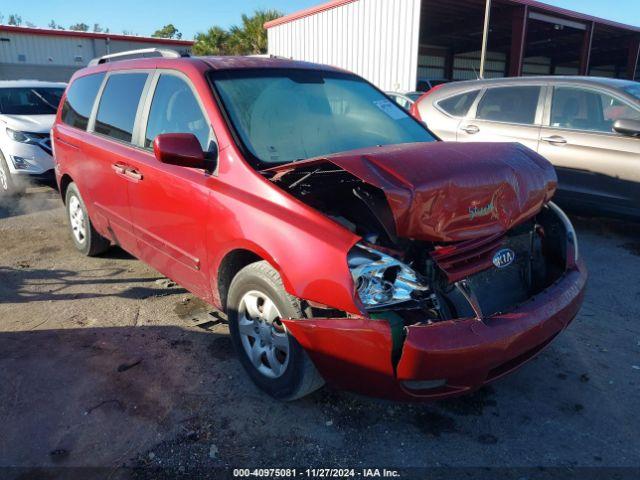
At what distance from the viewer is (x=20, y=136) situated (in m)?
7.46

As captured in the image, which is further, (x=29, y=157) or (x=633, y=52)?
(x=633, y=52)

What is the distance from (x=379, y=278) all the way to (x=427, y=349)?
1.27 ft

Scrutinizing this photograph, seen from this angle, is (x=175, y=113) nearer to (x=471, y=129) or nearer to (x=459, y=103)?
(x=471, y=129)

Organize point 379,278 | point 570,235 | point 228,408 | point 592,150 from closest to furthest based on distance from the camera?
point 379,278 < point 228,408 < point 570,235 < point 592,150

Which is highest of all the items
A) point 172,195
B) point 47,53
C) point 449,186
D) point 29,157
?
point 47,53

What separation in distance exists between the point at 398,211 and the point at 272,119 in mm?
1299

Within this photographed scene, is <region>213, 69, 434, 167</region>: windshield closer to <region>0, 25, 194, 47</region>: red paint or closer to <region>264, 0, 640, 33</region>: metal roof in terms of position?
<region>264, 0, 640, 33</region>: metal roof

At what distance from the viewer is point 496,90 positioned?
6414 mm

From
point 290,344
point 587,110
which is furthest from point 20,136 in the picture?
point 587,110

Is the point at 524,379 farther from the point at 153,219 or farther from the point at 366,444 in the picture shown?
the point at 153,219

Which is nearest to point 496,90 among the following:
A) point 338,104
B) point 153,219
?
point 338,104

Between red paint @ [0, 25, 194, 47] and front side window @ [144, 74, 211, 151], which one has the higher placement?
red paint @ [0, 25, 194, 47]

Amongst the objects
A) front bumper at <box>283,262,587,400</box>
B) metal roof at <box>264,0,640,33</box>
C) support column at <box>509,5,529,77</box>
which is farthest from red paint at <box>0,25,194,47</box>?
front bumper at <box>283,262,587,400</box>

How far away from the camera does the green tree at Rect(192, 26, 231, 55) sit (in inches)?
1134
